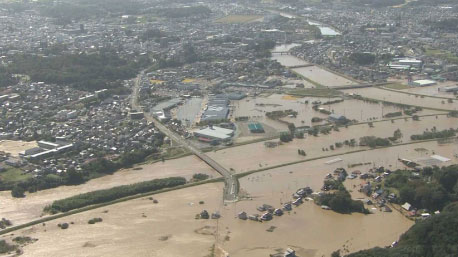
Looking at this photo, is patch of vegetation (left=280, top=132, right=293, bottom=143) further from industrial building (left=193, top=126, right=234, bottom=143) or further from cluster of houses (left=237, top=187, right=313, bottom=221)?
cluster of houses (left=237, top=187, right=313, bottom=221)

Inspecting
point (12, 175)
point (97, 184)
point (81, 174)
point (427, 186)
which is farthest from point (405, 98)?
point (12, 175)

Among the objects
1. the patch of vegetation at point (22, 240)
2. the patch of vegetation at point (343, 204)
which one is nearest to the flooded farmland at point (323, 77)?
the patch of vegetation at point (343, 204)

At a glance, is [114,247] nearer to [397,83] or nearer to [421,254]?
[421,254]

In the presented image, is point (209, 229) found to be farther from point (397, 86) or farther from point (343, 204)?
point (397, 86)

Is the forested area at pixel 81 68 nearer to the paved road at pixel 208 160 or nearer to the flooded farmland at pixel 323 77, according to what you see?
the paved road at pixel 208 160

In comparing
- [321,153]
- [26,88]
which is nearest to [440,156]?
[321,153]

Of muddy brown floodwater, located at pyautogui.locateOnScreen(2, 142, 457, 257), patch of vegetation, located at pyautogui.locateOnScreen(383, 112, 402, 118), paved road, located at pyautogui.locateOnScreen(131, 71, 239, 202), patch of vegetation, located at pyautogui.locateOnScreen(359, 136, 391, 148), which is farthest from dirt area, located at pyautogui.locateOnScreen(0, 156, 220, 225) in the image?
patch of vegetation, located at pyautogui.locateOnScreen(383, 112, 402, 118)
